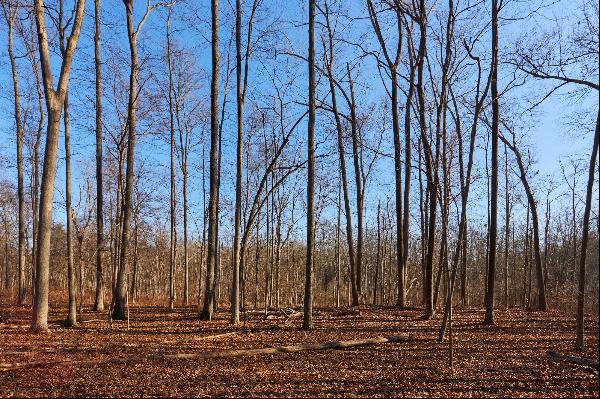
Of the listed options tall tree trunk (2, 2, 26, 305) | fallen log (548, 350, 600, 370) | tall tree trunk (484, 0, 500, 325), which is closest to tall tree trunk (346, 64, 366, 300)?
tall tree trunk (484, 0, 500, 325)

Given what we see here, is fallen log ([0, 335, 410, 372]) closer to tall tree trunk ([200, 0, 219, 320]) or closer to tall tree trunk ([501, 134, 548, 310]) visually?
tall tree trunk ([200, 0, 219, 320])

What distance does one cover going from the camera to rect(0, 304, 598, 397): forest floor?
5379 millimetres

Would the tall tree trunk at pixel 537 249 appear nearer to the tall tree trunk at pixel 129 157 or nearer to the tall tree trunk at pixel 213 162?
the tall tree trunk at pixel 213 162

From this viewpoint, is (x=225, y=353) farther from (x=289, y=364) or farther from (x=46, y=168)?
(x=46, y=168)

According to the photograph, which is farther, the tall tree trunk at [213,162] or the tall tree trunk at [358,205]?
the tall tree trunk at [358,205]

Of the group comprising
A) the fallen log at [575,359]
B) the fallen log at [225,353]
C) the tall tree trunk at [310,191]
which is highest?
the tall tree trunk at [310,191]

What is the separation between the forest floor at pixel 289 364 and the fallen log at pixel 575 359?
0.13 meters

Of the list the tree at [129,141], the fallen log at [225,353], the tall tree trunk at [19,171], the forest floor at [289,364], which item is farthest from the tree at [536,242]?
the tall tree trunk at [19,171]

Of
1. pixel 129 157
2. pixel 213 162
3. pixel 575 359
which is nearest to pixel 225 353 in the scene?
pixel 575 359

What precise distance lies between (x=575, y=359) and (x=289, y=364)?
15.0ft

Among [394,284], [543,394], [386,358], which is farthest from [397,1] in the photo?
[394,284]

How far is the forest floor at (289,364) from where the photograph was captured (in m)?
5.38

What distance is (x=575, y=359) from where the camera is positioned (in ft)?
22.4

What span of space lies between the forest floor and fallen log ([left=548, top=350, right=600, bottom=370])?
0.13 metres
